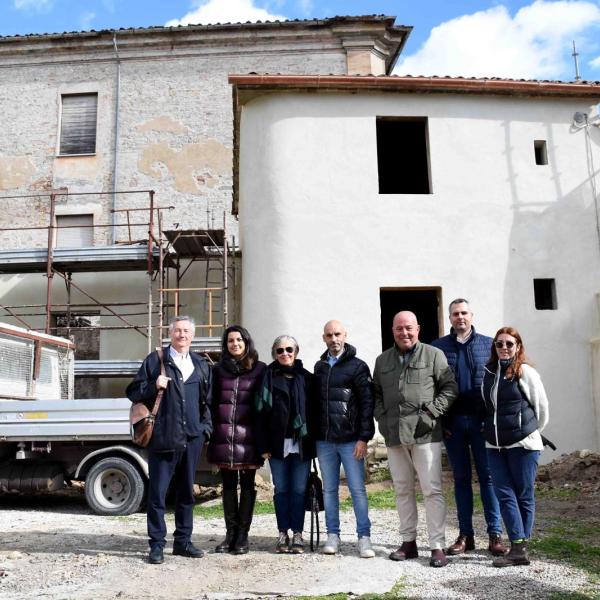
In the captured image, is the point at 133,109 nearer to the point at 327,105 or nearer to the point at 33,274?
the point at 33,274

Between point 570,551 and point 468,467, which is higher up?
point 468,467

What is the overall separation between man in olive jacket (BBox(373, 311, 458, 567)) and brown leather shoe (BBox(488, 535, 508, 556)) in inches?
19.3

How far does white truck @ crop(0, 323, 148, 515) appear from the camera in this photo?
30.1 ft

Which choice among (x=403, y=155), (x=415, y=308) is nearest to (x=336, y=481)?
(x=415, y=308)

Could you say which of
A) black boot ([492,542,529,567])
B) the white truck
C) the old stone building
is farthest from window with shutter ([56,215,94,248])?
black boot ([492,542,529,567])

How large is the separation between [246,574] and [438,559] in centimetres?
149

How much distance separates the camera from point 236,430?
594cm

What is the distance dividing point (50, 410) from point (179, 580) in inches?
196

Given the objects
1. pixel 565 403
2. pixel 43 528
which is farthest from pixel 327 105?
pixel 43 528

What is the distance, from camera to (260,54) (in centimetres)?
2108

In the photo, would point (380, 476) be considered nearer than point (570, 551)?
No

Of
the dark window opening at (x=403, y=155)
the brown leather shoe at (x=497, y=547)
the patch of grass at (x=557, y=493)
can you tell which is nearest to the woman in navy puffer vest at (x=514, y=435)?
the brown leather shoe at (x=497, y=547)

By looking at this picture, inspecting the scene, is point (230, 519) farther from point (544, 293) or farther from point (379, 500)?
point (544, 293)

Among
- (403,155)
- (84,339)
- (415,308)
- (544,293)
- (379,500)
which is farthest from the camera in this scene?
(84,339)
